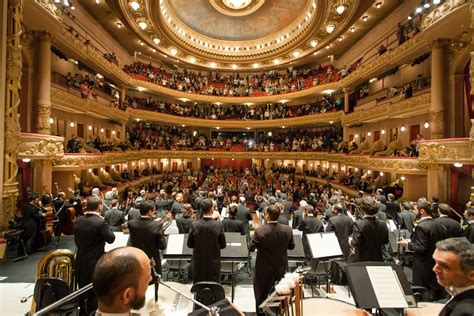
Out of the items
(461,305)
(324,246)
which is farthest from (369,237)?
(461,305)

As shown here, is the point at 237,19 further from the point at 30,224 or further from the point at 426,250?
the point at 426,250

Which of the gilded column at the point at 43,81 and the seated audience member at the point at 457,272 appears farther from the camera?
the gilded column at the point at 43,81

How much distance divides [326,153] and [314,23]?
10.4 m

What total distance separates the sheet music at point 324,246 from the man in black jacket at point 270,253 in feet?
2.66

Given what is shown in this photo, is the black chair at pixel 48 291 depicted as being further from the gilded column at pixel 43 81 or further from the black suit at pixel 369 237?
the gilded column at pixel 43 81

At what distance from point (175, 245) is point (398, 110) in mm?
15474

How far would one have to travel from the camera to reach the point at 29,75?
41.7 feet

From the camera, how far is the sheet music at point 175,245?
203 inches

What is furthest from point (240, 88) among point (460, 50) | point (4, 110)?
point (4, 110)

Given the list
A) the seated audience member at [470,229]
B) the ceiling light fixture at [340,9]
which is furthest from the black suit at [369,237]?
the ceiling light fixture at [340,9]

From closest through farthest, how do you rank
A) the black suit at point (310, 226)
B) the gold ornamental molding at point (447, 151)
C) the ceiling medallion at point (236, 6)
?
the black suit at point (310, 226) < the gold ornamental molding at point (447, 151) < the ceiling medallion at point (236, 6)

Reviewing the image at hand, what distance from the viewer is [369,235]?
462 centimetres

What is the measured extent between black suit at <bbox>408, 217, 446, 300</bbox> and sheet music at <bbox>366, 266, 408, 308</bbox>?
2099 millimetres

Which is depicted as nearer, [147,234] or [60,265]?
[60,265]
